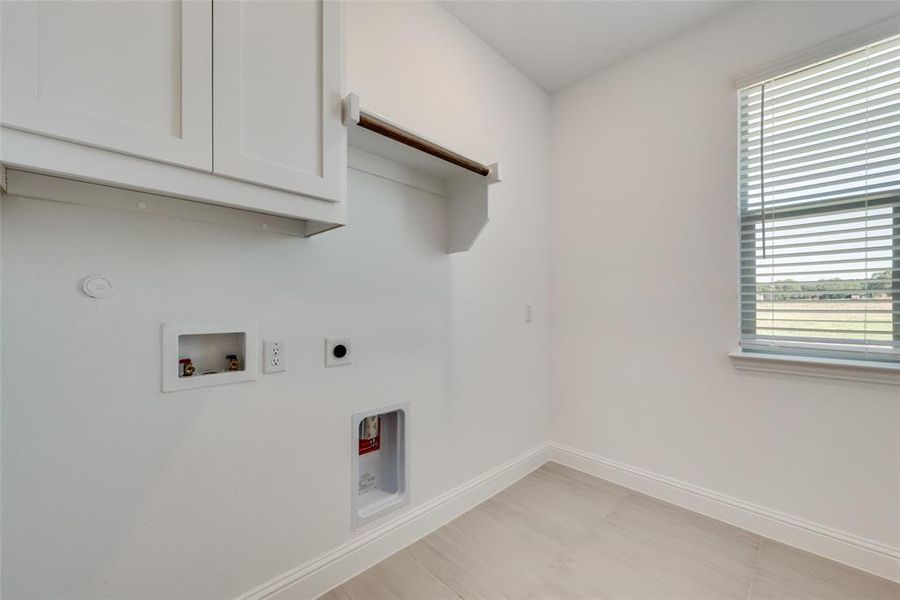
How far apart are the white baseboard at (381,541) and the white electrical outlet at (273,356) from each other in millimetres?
716

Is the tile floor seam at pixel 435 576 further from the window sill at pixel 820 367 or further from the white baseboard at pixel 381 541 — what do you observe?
the window sill at pixel 820 367

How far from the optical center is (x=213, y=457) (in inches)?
A: 43.1

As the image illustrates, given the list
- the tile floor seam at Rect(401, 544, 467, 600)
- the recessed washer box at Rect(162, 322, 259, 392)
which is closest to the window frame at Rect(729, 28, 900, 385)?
the tile floor seam at Rect(401, 544, 467, 600)

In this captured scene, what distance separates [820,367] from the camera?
154cm

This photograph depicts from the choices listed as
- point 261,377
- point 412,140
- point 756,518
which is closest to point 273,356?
point 261,377

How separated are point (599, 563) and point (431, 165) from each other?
1.81 meters

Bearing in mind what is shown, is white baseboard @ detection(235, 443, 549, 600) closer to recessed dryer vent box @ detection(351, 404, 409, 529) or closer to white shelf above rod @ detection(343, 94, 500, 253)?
recessed dryer vent box @ detection(351, 404, 409, 529)

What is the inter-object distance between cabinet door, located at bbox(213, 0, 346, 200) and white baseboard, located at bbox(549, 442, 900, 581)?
7.14ft

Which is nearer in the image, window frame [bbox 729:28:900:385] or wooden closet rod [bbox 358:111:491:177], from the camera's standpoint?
wooden closet rod [bbox 358:111:491:177]

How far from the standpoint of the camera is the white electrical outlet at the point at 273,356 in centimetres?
120

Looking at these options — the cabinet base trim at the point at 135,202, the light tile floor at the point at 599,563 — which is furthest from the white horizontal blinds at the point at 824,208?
the cabinet base trim at the point at 135,202

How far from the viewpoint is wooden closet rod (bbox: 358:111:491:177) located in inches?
44.2

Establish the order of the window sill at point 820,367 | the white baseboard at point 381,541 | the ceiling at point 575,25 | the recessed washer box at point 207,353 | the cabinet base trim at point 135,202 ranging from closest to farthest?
the cabinet base trim at point 135,202 → the recessed washer box at point 207,353 → the white baseboard at point 381,541 → the window sill at point 820,367 → the ceiling at point 575,25

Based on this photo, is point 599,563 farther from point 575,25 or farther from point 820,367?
point 575,25
